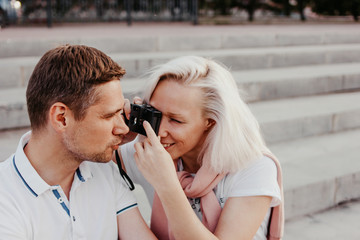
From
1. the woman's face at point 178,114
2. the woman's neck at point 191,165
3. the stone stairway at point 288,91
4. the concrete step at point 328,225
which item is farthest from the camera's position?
the stone stairway at point 288,91

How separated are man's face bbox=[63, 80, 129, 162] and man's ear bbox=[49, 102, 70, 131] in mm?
27

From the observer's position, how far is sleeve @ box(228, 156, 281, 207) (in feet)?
6.01

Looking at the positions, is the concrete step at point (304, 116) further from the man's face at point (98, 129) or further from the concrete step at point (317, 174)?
the man's face at point (98, 129)

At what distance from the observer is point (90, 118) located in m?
1.66

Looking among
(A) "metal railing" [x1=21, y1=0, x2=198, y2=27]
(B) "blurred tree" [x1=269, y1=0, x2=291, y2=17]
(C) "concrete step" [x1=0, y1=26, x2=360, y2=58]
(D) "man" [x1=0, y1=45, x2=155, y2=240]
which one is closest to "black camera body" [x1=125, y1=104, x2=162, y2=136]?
(D) "man" [x1=0, y1=45, x2=155, y2=240]

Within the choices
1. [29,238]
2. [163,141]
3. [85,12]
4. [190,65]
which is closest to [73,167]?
Answer: [29,238]

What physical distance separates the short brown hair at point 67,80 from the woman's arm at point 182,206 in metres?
0.32

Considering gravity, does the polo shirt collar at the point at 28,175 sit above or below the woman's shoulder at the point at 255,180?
above

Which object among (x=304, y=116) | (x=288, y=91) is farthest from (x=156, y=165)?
(x=288, y=91)

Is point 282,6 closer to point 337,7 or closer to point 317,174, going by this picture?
point 337,7

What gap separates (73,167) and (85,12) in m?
6.55

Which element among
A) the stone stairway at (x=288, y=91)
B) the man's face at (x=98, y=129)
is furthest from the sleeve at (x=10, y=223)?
the stone stairway at (x=288, y=91)

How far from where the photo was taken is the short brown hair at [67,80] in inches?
62.8

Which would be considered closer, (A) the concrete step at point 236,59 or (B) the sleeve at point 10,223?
(B) the sleeve at point 10,223
